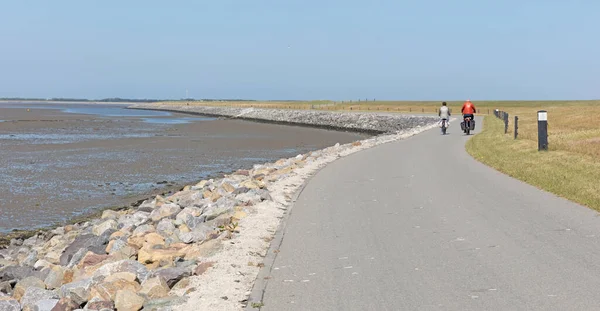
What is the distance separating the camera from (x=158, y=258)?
27.7 feet

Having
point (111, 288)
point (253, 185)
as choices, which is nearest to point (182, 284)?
point (111, 288)

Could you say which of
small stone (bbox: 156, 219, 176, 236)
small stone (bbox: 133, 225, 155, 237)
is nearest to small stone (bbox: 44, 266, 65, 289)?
small stone (bbox: 133, 225, 155, 237)

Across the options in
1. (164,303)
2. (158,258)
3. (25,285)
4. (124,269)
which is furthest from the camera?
(158,258)

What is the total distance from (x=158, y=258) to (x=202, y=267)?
159cm

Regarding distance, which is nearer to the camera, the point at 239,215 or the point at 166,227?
the point at 239,215

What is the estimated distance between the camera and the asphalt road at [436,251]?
19.1ft

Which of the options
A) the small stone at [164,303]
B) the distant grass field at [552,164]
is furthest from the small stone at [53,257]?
the distant grass field at [552,164]

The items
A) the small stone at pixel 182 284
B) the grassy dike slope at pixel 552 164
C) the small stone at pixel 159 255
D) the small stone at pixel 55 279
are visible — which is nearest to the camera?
the small stone at pixel 182 284

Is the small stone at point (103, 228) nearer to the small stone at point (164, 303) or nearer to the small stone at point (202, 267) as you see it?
the small stone at point (202, 267)

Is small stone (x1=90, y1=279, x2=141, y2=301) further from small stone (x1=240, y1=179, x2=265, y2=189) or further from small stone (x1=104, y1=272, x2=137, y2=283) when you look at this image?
small stone (x1=240, y1=179, x2=265, y2=189)

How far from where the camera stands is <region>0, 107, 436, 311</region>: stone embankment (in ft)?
20.7

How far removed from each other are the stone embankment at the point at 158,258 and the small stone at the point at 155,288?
0.03 ft

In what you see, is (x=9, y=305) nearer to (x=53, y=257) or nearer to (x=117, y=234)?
(x=53, y=257)

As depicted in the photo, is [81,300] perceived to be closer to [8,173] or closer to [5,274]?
[5,274]
